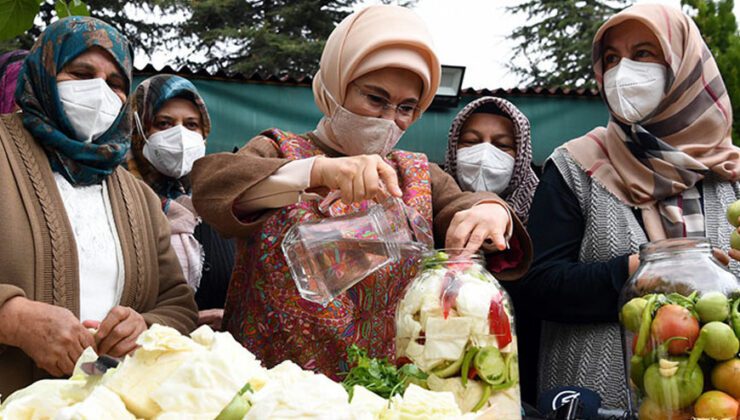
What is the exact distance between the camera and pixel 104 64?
218 cm

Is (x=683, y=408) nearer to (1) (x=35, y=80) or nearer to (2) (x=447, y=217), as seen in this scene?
(2) (x=447, y=217)

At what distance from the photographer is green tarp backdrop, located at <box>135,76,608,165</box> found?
17.6ft

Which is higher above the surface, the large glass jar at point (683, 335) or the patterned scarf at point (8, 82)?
the patterned scarf at point (8, 82)

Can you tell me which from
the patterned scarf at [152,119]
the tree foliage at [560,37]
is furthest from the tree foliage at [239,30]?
the patterned scarf at [152,119]

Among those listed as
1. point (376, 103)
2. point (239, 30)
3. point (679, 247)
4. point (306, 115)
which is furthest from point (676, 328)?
point (239, 30)

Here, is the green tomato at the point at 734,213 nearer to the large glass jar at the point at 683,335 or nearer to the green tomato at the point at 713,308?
the large glass jar at the point at 683,335

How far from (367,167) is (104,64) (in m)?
1.07

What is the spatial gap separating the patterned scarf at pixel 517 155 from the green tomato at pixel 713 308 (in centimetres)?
180

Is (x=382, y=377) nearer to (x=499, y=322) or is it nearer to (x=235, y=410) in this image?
(x=499, y=322)

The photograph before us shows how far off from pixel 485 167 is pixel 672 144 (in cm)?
85

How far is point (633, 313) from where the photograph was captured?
1436 millimetres

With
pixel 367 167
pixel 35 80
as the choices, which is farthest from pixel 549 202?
A: pixel 35 80

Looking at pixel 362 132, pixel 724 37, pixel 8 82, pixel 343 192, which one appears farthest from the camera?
pixel 724 37

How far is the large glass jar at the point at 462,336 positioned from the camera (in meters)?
1.24
